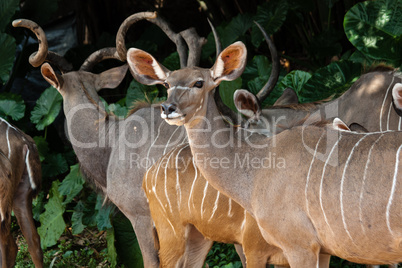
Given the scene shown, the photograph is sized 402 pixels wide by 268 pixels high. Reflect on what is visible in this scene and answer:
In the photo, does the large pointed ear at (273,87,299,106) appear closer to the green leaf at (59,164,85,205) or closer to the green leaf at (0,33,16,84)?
the green leaf at (59,164,85,205)

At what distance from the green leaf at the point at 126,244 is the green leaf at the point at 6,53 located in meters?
2.21

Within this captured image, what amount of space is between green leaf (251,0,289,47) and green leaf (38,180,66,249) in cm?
246

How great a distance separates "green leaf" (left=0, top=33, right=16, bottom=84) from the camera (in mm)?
6094

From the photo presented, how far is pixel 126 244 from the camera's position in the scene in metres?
4.88

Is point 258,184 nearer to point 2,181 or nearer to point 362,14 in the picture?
point 2,181

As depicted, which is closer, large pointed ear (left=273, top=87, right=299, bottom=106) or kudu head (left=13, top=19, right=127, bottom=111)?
kudu head (left=13, top=19, right=127, bottom=111)

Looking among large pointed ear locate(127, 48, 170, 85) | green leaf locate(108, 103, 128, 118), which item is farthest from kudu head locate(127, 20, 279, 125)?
green leaf locate(108, 103, 128, 118)

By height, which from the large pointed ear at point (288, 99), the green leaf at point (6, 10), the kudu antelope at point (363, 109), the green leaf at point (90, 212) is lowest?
the green leaf at point (90, 212)

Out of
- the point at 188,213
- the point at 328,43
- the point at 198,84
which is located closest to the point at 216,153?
the point at 198,84

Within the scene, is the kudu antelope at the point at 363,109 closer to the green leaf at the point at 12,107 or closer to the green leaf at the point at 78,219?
the green leaf at the point at 78,219

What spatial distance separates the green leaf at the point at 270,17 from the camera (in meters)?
5.90

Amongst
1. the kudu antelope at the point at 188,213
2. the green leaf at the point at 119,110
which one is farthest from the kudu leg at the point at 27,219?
the kudu antelope at the point at 188,213

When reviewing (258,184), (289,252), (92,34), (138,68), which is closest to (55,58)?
(138,68)

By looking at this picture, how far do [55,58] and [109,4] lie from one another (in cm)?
399
